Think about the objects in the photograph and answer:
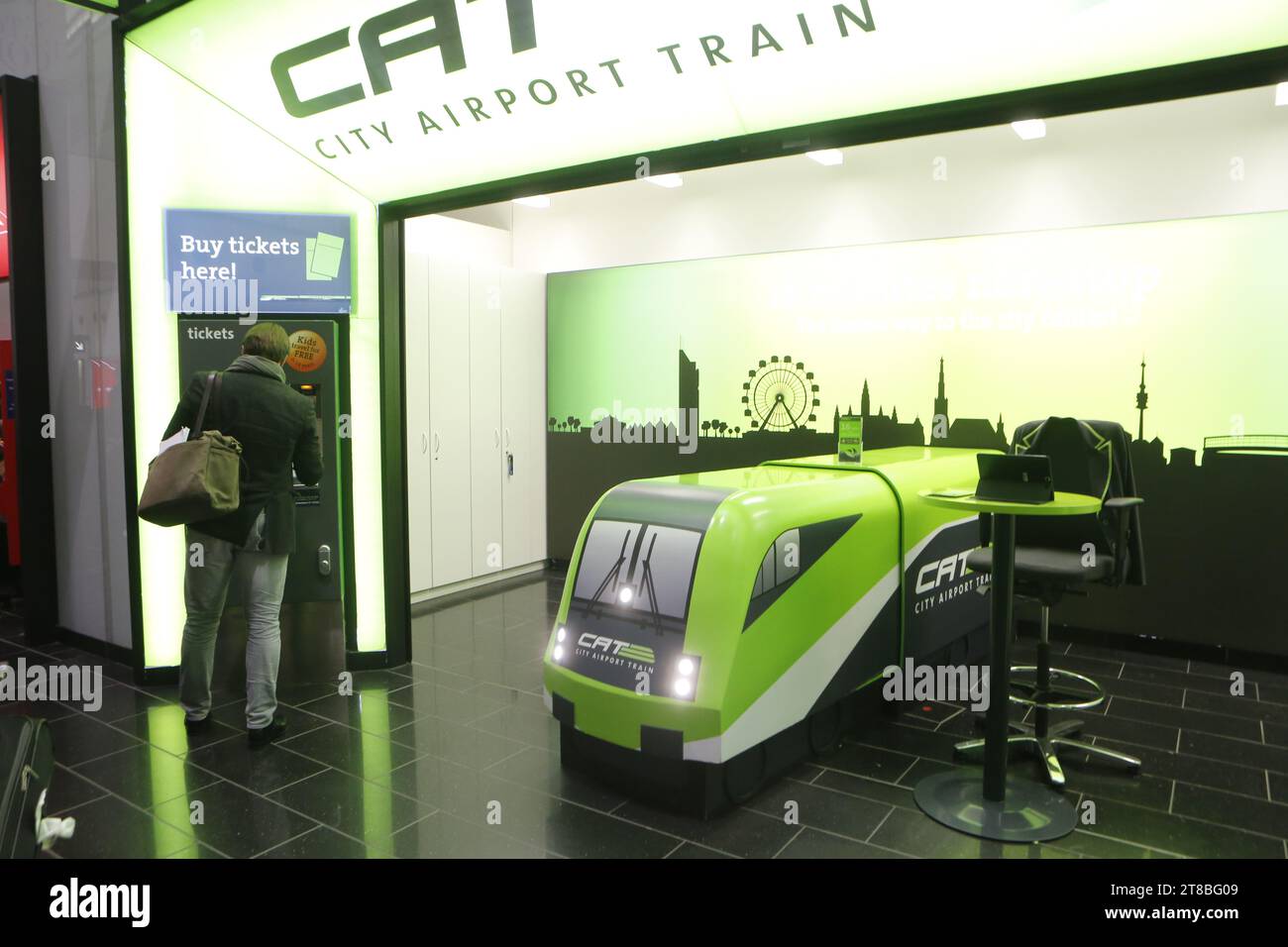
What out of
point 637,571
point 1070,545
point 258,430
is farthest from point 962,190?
point 258,430

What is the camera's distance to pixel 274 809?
2.93 m

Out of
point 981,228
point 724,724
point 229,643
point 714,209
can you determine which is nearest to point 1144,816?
point 724,724

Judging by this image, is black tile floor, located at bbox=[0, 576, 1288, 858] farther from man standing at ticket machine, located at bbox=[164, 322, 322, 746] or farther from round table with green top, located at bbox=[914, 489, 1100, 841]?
man standing at ticket machine, located at bbox=[164, 322, 322, 746]

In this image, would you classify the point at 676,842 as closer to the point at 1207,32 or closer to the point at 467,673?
the point at 467,673

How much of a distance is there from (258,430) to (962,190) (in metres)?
4.33

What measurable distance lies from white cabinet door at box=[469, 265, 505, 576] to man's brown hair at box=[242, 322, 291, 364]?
274cm

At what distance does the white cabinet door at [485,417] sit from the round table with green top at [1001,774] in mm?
4088

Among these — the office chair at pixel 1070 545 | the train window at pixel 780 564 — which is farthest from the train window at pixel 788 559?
the office chair at pixel 1070 545

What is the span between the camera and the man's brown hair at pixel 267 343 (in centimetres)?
350

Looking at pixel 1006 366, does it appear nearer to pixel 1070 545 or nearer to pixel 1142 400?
pixel 1142 400

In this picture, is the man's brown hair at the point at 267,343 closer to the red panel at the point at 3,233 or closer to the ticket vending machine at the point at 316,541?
the ticket vending machine at the point at 316,541

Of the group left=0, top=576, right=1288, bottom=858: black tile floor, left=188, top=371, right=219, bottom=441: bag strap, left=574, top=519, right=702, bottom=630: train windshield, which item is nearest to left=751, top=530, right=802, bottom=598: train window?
left=574, top=519, right=702, bottom=630: train windshield

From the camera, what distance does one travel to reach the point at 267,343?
3.51m

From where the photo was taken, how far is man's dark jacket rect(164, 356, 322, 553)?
11.1 feet
